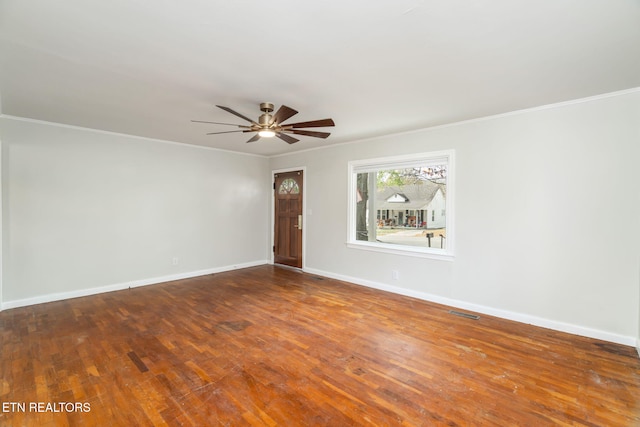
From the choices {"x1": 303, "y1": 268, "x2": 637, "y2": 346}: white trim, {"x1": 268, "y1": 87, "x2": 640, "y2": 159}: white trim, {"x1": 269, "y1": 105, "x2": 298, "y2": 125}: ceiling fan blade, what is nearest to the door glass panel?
{"x1": 268, "y1": 87, "x2": 640, "y2": 159}: white trim

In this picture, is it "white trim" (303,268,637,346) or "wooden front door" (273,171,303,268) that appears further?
"wooden front door" (273,171,303,268)

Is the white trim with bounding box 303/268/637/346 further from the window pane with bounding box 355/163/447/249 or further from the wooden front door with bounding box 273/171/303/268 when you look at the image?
the wooden front door with bounding box 273/171/303/268

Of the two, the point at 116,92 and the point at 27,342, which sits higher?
the point at 116,92

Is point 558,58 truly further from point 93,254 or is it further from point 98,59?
point 93,254

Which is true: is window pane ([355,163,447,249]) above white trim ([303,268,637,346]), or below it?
above

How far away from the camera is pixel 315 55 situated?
2.10 metres

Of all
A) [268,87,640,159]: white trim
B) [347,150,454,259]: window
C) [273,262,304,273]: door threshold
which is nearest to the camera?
[268,87,640,159]: white trim

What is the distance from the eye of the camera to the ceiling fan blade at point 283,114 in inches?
99.9

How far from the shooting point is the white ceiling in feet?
5.32

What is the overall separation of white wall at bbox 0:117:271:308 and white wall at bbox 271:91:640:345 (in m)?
3.61

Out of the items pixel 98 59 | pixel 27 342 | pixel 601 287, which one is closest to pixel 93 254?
pixel 27 342

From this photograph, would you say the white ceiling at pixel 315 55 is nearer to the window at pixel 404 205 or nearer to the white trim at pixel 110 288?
the window at pixel 404 205

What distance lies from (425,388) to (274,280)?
341cm

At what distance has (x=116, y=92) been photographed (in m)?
2.81
